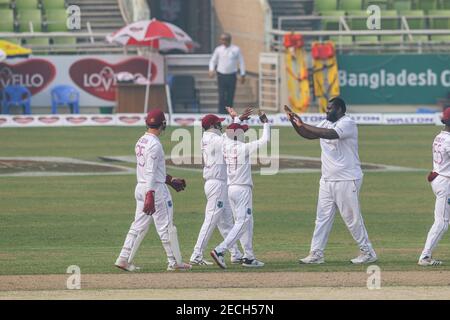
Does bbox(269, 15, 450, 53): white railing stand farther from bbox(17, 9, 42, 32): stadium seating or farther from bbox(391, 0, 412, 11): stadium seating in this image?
bbox(17, 9, 42, 32): stadium seating

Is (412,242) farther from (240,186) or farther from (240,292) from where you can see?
(240,292)

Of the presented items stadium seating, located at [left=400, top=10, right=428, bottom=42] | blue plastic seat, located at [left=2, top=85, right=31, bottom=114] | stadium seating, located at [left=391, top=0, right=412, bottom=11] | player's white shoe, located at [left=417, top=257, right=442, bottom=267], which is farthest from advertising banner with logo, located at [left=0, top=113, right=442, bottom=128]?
player's white shoe, located at [left=417, top=257, right=442, bottom=267]

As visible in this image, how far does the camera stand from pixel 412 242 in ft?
66.7

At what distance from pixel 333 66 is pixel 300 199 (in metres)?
14.7

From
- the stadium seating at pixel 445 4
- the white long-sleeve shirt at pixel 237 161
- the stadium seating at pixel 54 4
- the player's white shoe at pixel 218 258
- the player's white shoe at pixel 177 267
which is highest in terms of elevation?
the stadium seating at pixel 54 4

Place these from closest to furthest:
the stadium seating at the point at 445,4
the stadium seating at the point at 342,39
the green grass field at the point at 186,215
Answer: the green grass field at the point at 186,215 < the stadium seating at the point at 342,39 < the stadium seating at the point at 445,4

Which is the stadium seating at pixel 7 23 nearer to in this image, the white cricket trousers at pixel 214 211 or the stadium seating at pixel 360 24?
the stadium seating at pixel 360 24

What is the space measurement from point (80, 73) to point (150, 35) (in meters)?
3.14

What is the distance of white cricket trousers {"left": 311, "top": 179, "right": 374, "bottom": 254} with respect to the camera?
A: 1745 centimetres

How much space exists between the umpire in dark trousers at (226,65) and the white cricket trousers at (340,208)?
1842 cm

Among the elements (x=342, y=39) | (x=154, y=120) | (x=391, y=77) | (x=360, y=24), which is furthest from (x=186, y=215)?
(x=360, y=24)

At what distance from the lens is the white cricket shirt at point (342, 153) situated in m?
17.4

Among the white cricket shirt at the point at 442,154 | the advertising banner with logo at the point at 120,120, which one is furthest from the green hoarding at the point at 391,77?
the white cricket shirt at the point at 442,154
